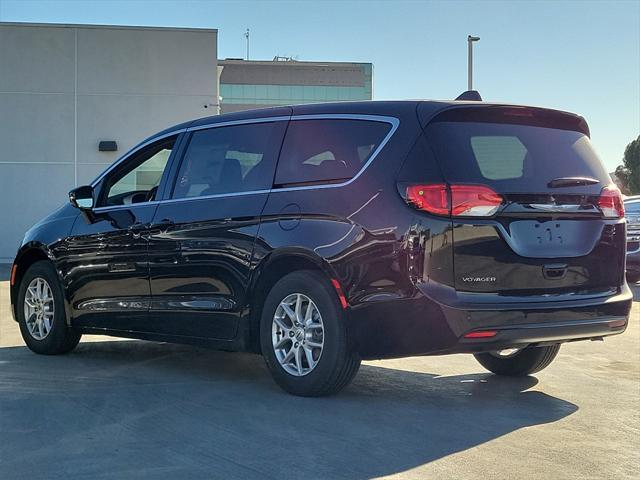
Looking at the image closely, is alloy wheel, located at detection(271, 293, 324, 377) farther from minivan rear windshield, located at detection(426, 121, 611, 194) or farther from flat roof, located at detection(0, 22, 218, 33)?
flat roof, located at detection(0, 22, 218, 33)

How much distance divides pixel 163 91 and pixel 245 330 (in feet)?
58.3

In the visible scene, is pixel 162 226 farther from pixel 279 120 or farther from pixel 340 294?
pixel 340 294

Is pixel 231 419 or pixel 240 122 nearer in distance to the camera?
pixel 231 419

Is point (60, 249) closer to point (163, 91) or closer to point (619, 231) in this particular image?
point (619, 231)

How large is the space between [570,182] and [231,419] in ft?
8.20

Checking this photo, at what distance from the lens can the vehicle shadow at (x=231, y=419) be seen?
13.5 ft

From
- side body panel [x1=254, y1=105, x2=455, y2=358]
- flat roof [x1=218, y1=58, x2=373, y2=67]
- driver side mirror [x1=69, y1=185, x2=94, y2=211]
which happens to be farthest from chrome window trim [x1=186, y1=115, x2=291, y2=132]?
flat roof [x1=218, y1=58, x2=373, y2=67]

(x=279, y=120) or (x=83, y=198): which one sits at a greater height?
(x=279, y=120)

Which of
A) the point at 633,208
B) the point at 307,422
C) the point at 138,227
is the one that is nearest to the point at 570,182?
the point at 307,422

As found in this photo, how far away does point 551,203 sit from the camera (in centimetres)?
515

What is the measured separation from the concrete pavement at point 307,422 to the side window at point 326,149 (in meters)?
1.43

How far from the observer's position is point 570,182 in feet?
17.5

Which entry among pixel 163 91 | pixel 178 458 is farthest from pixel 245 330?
pixel 163 91

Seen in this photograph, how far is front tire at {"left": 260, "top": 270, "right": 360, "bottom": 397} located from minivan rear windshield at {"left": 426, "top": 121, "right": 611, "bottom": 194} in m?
1.10
